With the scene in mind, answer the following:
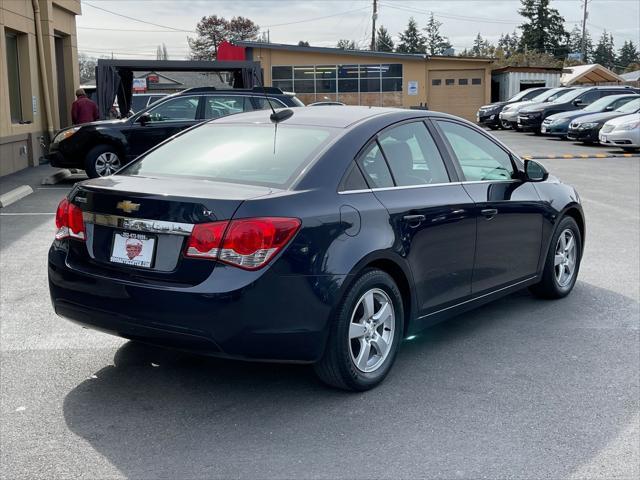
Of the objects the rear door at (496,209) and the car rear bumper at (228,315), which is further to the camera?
the rear door at (496,209)

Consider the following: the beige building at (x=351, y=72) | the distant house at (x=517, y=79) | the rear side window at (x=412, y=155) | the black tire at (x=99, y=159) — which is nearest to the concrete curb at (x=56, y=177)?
the black tire at (x=99, y=159)

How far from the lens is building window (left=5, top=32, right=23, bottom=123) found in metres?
18.4

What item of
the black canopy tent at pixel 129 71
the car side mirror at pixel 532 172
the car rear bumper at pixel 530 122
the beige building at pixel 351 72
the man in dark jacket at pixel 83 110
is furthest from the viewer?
the beige building at pixel 351 72

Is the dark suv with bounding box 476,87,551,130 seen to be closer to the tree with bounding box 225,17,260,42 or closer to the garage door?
the garage door

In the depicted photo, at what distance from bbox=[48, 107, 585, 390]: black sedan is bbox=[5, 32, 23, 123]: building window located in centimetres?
1468

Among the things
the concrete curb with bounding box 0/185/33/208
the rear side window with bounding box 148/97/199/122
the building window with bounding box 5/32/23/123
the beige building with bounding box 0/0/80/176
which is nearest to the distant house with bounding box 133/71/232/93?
the beige building with bounding box 0/0/80/176

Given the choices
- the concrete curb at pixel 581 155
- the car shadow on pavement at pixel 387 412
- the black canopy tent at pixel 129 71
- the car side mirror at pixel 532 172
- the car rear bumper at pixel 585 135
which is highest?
the black canopy tent at pixel 129 71

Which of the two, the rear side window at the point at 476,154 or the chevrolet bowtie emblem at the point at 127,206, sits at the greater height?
the rear side window at the point at 476,154

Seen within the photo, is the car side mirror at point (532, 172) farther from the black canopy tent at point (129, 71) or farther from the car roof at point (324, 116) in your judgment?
the black canopy tent at point (129, 71)

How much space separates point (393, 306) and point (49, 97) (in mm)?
17727

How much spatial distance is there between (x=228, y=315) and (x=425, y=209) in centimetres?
156

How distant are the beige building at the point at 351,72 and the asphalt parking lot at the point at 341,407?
3821cm

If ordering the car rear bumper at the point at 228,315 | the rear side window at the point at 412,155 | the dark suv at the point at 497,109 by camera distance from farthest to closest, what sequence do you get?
1. the dark suv at the point at 497,109
2. the rear side window at the point at 412,155
3. the car rear bumper at the point at 228,315

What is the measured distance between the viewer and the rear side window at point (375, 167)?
4.71m
